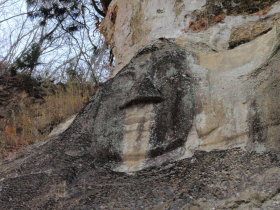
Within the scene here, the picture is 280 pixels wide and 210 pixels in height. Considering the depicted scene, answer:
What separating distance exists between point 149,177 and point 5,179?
0.75m

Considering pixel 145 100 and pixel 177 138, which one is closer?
pixel 177 138

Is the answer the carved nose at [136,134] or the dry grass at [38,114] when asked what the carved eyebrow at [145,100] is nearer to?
the carved nose at [136,134]

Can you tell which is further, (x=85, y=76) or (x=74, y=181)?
(x=85, y=76)

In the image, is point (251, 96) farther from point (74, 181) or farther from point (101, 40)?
point (101, 40)

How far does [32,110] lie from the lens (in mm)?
5324

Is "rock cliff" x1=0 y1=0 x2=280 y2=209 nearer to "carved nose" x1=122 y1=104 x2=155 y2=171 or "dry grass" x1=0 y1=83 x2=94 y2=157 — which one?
"carved nose" x1=122 y1=104 x2=155 y2=171

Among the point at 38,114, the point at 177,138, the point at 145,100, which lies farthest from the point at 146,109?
the point at 38,114

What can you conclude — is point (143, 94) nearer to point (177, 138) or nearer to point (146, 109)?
point (146, 109)

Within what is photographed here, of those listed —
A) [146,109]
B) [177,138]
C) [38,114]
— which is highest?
[38,114]

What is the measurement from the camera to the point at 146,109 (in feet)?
8.40

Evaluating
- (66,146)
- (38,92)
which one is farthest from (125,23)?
(38,92)

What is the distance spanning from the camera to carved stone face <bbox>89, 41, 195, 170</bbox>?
2.41 metres

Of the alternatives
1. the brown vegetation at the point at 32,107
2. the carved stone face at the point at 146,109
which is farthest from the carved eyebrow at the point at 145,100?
the brown vegetation at the point at 32,107

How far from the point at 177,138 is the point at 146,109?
27cm
